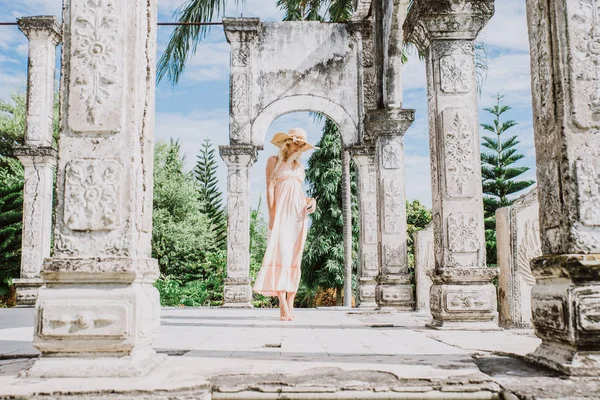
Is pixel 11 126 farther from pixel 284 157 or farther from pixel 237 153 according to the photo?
pixel 284 157

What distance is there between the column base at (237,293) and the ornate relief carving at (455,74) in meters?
6.81

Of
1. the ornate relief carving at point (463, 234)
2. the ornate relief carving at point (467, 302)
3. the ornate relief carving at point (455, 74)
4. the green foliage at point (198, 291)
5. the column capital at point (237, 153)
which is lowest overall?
the green foliage at point (198, 291)

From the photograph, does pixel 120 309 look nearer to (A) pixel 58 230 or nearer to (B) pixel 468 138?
(A) pixel 58 230

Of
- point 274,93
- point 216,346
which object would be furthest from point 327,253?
point 216,346

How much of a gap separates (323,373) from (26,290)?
10406mm

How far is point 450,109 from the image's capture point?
6.00m

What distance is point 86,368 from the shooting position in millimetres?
2926

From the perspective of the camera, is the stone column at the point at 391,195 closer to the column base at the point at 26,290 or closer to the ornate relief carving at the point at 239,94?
the ornate relief carving at the point at 239,94

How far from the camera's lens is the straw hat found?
6.42 meters

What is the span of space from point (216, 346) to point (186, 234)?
16.3 m

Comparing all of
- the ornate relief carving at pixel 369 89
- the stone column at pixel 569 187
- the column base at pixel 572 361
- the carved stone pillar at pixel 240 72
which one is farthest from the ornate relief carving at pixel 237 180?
the column base at pixel 572 361

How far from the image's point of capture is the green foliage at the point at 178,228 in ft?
65.2

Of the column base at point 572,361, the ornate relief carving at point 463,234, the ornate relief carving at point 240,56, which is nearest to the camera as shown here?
the column base at point 572,361

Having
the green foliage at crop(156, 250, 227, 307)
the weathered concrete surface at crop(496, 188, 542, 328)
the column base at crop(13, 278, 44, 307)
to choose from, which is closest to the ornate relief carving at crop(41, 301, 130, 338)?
the weathered concrete surface at crop(496, 188, 542, 328)
